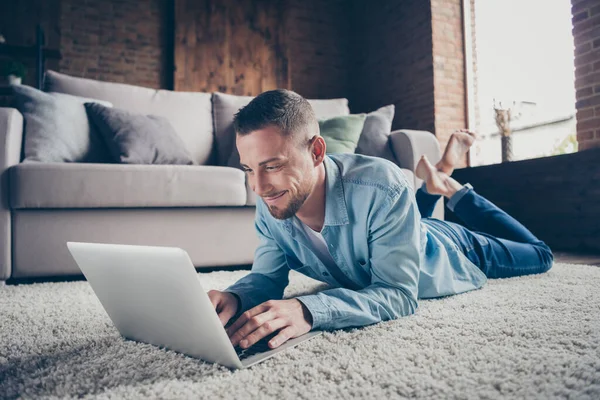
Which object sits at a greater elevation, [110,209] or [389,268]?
[110,209]

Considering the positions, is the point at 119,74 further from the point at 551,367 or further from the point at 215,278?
the point at 551,367

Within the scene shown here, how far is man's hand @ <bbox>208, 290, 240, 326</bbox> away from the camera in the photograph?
0.93 meters

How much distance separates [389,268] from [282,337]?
307 millimetres

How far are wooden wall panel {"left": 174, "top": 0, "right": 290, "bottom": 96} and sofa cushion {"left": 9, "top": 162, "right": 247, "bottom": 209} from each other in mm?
3404

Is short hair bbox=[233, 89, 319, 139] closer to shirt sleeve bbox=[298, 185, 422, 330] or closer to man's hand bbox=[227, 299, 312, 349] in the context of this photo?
shirt sleeve bbox=[298, 185, 422, 330]

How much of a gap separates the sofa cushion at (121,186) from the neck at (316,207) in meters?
A: 0.96

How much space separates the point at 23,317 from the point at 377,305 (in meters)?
0.93

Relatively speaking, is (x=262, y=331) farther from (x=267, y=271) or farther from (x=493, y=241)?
(x=493, y=241)

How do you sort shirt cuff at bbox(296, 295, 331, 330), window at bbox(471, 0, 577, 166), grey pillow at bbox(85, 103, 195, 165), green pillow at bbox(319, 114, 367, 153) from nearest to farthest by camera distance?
shirt cuff at bbox(296, 295, 331, 330) → grey pillow at bbox(85, 103, 195, 165) → green pillow at bbox(319, 114, 367, 153) → window at bbox(471, 0, 577, 166)

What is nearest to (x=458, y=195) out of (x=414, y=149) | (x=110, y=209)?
(x=414, y=149)

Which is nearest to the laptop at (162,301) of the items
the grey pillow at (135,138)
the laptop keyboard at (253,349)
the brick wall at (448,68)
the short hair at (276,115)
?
the laptop keyboard at (253,349)

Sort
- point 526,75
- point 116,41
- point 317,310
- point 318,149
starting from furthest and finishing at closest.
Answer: point 116,41
point 526,75
point 318,149
point 317,310

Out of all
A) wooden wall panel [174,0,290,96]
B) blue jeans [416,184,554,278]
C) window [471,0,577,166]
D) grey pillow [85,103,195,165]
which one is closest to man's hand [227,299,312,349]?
blue jeans [416,184,554,278]

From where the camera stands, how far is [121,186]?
1853 millimetres
